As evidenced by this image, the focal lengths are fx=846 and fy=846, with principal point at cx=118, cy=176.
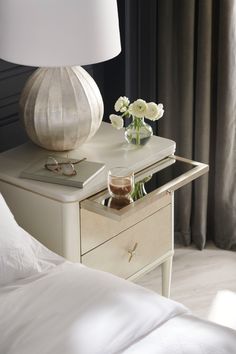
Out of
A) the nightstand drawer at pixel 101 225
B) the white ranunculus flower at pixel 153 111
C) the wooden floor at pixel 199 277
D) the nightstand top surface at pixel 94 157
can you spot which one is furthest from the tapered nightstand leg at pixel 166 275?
the white ranunculus flower at pixel 153 111

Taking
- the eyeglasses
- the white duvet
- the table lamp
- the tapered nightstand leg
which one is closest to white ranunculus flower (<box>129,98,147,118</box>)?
the table lamp

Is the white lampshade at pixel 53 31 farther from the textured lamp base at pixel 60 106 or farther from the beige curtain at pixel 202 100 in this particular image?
the beige curtain at pixel 202 100

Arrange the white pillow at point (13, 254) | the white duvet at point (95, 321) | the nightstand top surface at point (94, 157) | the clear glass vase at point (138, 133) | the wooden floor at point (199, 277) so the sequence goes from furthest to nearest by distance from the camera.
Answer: the wooden floor at point (199, 277)
the clear glass vase at point (138, 133)
the nightstand top surface at point (94, 157)
the white pillow at point (13, 254)
the white duvet at point (95, 321)

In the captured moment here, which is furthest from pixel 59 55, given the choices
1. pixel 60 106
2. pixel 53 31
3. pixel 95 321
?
pixel 95 321

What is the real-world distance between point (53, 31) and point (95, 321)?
76cm

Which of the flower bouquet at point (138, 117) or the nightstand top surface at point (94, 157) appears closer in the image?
the nightstand top surface at point (94, 157)

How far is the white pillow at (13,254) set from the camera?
192 centimetres

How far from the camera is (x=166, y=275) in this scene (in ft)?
8.56

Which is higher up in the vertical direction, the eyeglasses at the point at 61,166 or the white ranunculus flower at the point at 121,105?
the white ranunculus flower at the point at 121,105

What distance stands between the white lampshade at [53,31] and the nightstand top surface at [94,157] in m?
0.31

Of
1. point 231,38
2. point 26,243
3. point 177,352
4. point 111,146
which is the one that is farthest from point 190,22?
point 177,352

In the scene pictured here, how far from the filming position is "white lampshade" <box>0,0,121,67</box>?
209cm

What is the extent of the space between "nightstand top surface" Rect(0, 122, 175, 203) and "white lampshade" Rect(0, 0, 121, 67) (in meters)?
0.31

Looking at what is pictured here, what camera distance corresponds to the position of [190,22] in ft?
9.16
